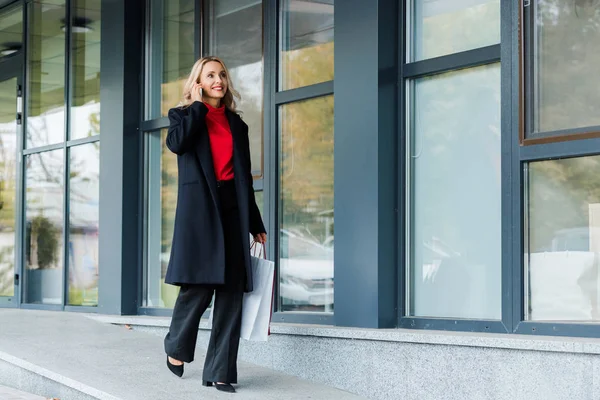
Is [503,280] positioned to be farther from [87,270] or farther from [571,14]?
[87,270]

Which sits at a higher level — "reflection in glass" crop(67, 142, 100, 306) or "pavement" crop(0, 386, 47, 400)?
"reflection in glass" crop(67, 142, 100, 306)

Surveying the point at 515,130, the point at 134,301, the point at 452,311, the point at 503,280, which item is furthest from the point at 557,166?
the point at 134,301

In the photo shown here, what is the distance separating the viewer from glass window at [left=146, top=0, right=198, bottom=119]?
823 centimetres

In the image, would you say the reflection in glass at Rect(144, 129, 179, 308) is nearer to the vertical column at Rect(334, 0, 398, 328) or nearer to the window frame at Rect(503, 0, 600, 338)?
the vertical column at Rect(334, 0, 398, 328)

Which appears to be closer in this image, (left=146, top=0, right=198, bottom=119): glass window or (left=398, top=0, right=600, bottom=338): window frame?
(left=398, top=0, right=600, bottom=338): window frame

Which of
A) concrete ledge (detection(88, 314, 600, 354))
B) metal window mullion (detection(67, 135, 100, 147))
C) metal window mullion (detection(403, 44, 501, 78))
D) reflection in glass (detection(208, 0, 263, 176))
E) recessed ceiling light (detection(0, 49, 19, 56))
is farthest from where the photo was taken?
recessed ceiling light (detection(0, 49, 19, 56))

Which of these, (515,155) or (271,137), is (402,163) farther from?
(271,137)

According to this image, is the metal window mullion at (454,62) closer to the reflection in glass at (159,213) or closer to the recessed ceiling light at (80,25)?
the reflection in glass at (159,213)

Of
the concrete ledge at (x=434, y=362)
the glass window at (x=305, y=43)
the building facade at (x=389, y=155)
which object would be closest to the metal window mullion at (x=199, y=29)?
the building facade at (x=389, y=155)

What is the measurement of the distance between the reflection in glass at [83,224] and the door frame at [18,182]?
1252 millimetres

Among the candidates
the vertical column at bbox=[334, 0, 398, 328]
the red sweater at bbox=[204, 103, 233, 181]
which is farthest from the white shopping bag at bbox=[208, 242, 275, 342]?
the vertical column at bbox=[334, 0, 398, 328]

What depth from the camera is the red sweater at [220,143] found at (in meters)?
5.31

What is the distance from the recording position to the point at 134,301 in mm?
8445

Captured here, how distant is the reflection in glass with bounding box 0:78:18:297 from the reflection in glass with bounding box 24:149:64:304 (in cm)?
41
